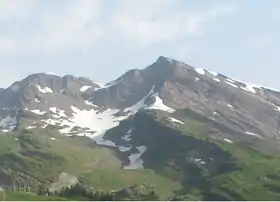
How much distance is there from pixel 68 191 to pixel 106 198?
10103 mm

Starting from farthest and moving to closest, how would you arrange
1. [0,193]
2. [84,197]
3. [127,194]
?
1. [127,194]
2. [84,197]
3. [0,193]

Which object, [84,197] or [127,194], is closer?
[84,197]

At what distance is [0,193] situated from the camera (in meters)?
79.9

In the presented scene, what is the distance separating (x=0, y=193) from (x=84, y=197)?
5764 cm

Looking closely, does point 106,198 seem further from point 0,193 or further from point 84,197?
point 0,193

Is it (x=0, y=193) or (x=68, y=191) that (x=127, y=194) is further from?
(x=0, y=193)

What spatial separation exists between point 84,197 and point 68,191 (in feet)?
29.1

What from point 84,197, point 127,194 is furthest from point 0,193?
point 127,194

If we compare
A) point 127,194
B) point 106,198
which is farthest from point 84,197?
point 127,194

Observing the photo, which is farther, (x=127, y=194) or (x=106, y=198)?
(x=127, y=194)

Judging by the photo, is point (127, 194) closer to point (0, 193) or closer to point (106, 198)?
point (106, 198)

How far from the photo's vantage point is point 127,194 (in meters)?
188

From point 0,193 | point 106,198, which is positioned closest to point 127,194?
point 106,198

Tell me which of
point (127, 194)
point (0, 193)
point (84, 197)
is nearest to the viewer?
point (0, 193)
